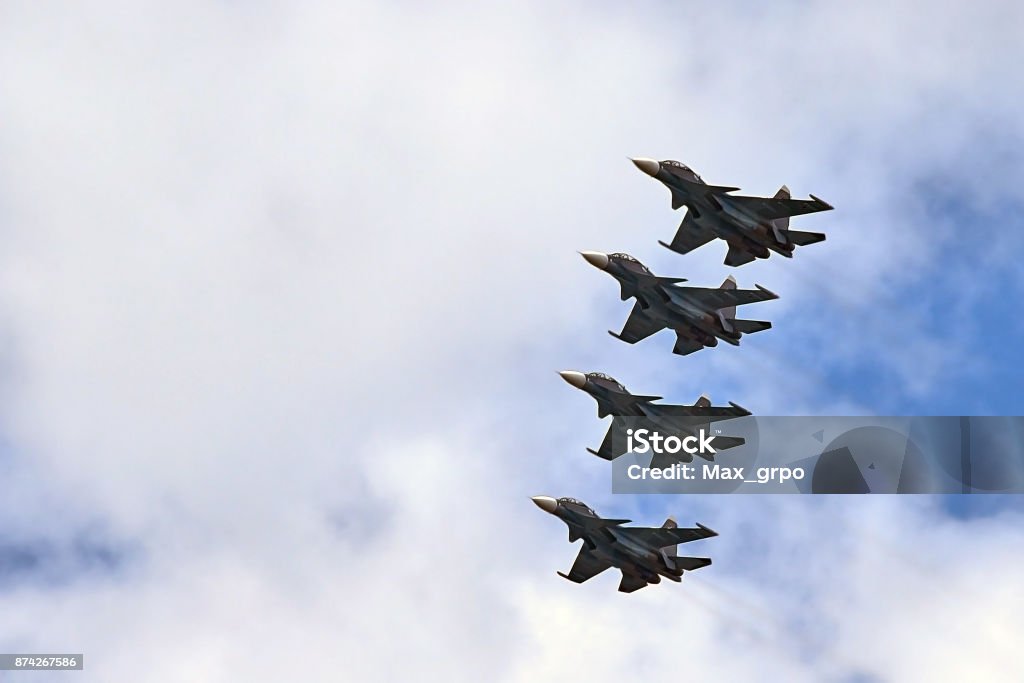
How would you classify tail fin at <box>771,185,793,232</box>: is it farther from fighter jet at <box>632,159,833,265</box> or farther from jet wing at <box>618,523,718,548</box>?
jet wing at <box>618,523,718,548</box>

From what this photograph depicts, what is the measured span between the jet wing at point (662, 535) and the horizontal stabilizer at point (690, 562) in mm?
1277

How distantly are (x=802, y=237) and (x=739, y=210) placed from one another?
16.4ft

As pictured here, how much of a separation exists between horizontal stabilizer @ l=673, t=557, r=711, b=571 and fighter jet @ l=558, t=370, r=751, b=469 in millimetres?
9214

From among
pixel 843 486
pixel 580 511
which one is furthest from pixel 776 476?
pixel 580 511

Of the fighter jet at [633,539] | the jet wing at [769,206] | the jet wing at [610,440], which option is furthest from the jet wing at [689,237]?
the fighter jet at [633,539]

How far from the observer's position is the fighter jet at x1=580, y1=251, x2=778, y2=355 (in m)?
153

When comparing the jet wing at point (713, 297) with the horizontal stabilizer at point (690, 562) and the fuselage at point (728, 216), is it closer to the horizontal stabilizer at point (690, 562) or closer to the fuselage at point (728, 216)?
the fuselage at point (728, 216)

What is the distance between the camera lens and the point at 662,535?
150 metres

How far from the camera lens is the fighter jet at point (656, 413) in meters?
153

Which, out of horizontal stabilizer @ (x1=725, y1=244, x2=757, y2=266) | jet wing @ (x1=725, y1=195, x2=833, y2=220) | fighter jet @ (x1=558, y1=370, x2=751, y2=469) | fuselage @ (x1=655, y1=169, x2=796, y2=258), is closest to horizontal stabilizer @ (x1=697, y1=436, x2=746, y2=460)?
fighter jet @ (x1=558, y1=370, x2=751, y2=469)

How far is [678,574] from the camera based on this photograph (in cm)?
15088

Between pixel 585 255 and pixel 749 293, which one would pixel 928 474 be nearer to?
pixel 749 293

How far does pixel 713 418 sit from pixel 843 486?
1119cm

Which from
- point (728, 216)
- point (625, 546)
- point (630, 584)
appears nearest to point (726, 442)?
point (625, 546)
